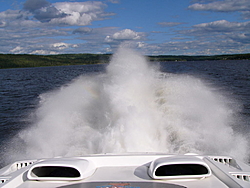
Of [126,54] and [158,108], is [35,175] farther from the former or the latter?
[126,54]

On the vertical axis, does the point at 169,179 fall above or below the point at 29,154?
above

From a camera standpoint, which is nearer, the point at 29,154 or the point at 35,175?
the point at 35,175

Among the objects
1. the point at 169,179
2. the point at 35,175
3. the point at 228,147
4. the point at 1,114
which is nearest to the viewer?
the point at 169,179

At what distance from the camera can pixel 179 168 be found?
3.79 m

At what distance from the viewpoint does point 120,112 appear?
380 inches

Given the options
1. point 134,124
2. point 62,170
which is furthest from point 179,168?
point 134,124

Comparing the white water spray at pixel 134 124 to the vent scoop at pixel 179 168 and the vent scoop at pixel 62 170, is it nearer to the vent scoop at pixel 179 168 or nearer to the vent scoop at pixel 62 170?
the vent scoop at pixel 62 170

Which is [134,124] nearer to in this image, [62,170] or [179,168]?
[179,168]

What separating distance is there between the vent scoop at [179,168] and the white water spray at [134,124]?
11.8ft

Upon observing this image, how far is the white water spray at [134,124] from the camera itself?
795cm

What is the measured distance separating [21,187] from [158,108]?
873 cm

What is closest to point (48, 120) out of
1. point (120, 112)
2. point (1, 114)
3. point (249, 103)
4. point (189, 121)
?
point (120, 112)

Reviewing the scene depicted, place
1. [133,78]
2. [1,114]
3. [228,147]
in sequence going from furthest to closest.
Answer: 1. [1,114]
2. [133,78]
3. [228,147]

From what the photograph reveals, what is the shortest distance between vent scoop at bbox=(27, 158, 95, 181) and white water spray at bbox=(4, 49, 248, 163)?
3437mm
